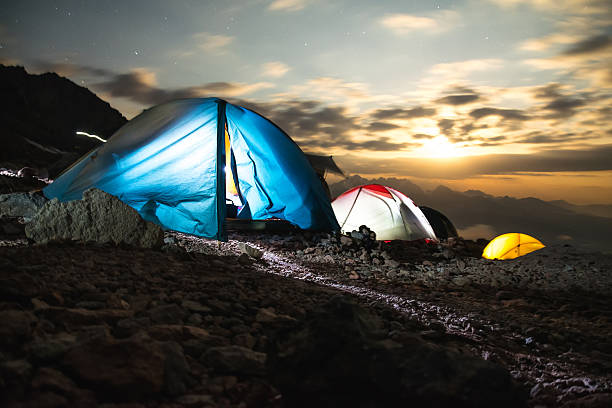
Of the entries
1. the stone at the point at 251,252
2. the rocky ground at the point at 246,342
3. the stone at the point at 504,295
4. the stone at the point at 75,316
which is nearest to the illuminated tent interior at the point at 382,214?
the stone at the point at 504,295

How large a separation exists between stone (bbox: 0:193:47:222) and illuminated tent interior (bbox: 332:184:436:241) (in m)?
8.36

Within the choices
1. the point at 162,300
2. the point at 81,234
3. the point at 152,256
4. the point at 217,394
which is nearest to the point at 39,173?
the point at 81,234

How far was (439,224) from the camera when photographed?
1642 centimetres

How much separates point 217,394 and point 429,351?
91 cm

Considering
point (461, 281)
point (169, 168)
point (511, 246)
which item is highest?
point (169, 168)

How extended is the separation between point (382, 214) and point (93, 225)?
9076 mm

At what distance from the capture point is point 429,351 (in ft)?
5.23

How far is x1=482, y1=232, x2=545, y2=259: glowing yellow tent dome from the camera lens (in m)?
12.4

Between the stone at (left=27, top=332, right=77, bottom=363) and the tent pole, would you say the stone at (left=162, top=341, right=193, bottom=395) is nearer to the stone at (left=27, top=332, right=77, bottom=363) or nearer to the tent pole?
the stone at (left=27, top=332, right=77, bottom=363)

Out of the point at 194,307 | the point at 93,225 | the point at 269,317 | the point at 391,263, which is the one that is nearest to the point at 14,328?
the point at 194,307

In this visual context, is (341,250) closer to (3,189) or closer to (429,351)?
(429,351)

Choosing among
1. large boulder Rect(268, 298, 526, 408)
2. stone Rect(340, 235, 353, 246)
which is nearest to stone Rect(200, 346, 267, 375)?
large boulder Rect(268, 298, 526, 408)

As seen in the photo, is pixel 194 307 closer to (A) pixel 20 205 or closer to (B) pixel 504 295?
(B) pixel 504 295

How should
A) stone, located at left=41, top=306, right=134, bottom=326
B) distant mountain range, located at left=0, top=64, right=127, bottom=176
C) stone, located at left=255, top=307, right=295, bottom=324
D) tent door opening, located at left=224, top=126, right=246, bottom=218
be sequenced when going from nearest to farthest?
1. stone, located at left=41, top=306, right=134, bottom=326
2. stone, located at left=255, top=307, right=295, bottom=324
3. tent door opening, located at left=224, top=126, right=246, bottom=218
4. distant mountain range, located at left=0, top=64, right=127, bottom=176
